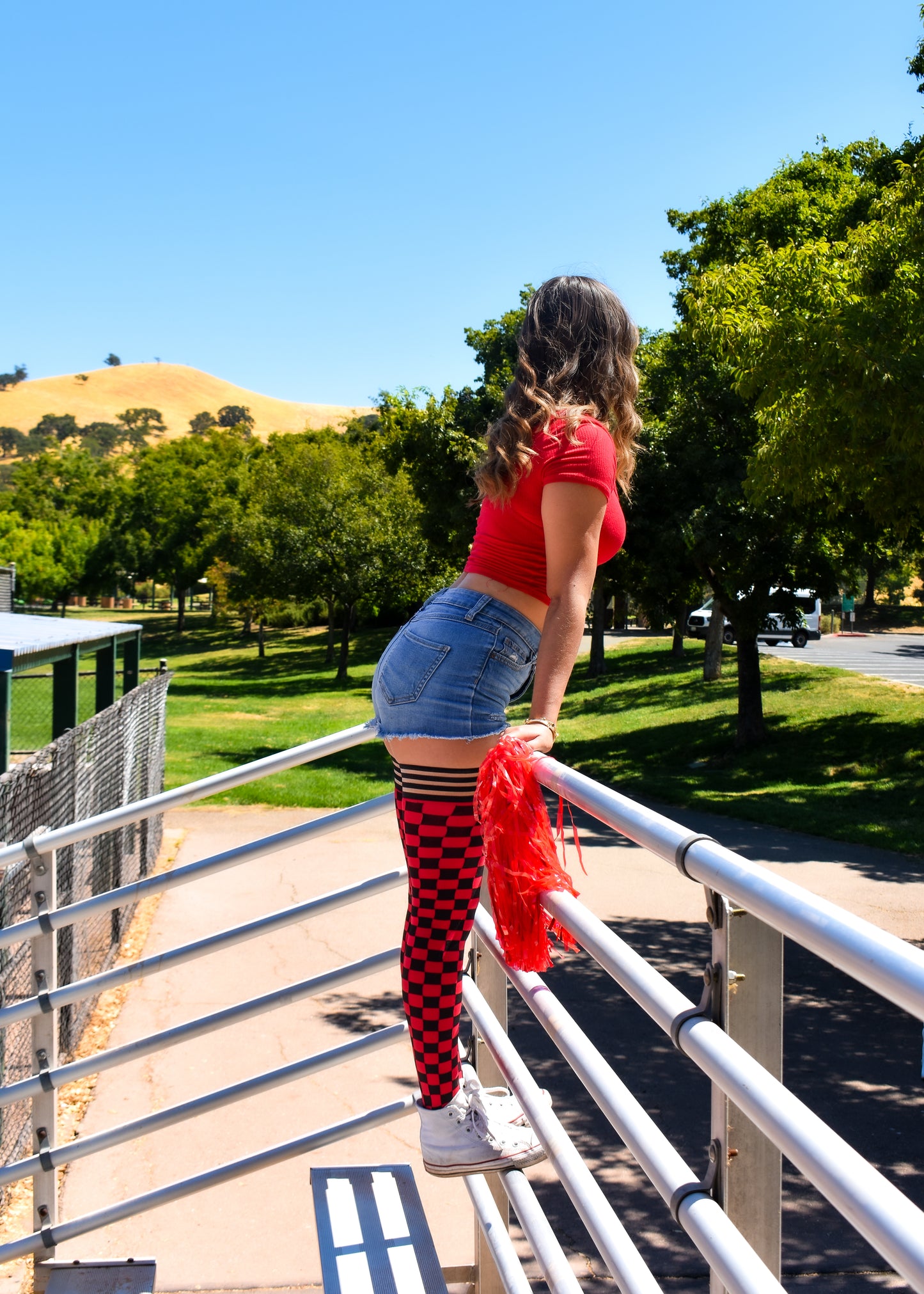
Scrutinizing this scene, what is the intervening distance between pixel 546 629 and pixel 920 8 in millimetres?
10767

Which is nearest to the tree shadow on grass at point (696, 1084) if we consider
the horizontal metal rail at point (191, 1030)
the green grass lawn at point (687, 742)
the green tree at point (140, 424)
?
the horizontal metal rail at point (191, 1030)

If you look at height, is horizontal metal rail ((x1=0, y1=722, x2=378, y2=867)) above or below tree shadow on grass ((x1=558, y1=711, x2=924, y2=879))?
above

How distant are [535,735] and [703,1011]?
64 cm

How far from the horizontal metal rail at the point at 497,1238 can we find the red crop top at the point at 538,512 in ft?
3.74

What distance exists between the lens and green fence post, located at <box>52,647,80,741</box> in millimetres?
7339

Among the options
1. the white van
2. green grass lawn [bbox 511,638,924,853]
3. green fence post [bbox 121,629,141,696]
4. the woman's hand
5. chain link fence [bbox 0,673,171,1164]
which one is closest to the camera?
the woman's hand

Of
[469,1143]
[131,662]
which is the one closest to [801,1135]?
[469,1143]

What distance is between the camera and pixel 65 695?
770 centimetres

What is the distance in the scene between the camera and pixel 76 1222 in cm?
259

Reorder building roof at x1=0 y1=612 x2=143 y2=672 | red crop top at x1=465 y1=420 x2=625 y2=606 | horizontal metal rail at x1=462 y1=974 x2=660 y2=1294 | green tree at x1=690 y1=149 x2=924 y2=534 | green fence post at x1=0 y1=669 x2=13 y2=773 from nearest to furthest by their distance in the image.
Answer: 1. horizontal metal rail at x1=462 y1=974 x2=660 y2=1294
2. red crop top at x1=465 y1=420 x2=625 y2=606
3. green fence post at x1=0 y1=669 x2=13 y2=773
4. building roof at x1=0 y1=612 x2=143 y2=672
5. green tree at x1=690 y1=149 x2=924 y2=534

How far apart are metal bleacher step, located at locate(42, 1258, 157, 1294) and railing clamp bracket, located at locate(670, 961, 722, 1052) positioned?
2039 millimetres

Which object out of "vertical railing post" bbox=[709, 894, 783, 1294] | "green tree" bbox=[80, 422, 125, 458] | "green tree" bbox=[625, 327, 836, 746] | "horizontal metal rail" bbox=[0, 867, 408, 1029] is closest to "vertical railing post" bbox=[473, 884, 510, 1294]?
"horizontal metal rail" bbox=[0, 867, 408, 1029]

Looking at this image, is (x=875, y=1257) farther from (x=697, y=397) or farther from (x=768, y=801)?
(x=697, y=397)

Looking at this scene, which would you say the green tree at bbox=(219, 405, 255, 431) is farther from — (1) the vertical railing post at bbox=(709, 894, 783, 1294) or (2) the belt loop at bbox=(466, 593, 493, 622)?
(1) the vertical railing post at bbox=(709, 894, 783, 1294)
